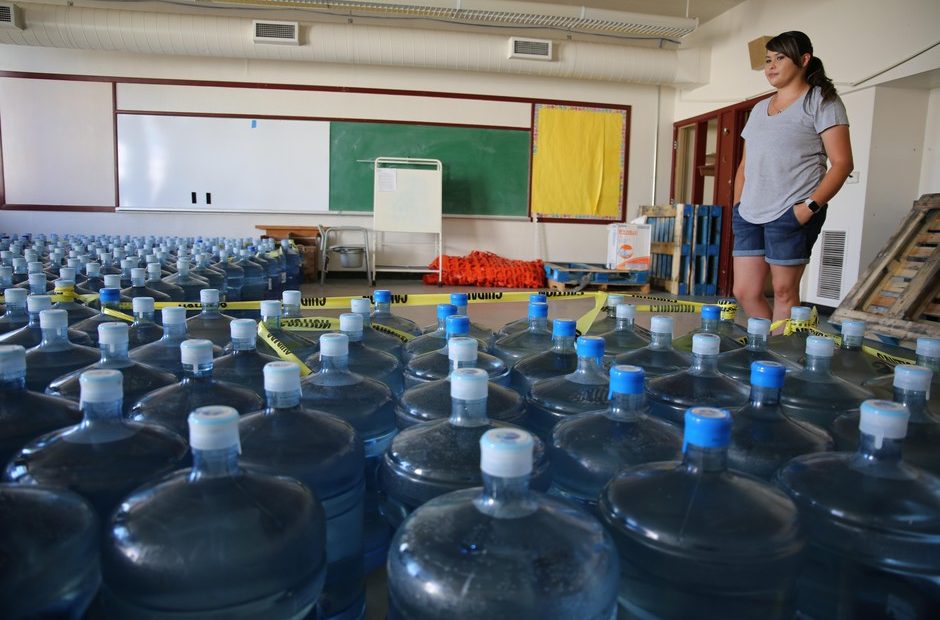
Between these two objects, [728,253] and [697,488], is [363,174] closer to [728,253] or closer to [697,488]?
[728,253]

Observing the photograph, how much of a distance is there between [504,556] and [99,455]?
17.7 inches

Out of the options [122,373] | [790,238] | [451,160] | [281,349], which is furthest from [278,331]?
[451,160]

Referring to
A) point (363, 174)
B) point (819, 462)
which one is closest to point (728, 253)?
point (363, 174)

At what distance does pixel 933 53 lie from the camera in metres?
4.43

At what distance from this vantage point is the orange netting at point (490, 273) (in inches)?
284

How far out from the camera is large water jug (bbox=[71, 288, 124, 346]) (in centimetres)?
153

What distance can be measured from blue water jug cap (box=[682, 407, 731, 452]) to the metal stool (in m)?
6.71

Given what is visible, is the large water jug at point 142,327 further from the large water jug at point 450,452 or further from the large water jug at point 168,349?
the large water jug at point 450,452

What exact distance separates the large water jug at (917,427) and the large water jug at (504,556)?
1.70ft

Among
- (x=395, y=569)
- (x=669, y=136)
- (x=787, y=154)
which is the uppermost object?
(x=669, y=136)

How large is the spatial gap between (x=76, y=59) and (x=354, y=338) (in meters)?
7.50

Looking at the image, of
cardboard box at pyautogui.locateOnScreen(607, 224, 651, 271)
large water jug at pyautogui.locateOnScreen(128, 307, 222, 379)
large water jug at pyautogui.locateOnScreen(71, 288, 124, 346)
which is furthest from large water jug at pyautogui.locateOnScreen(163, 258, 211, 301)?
cardboard box at pyautogui.locateOnScreen(607, 224, 651, 271)

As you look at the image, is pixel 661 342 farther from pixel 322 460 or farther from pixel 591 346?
pixel 322 460

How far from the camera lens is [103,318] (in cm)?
161
